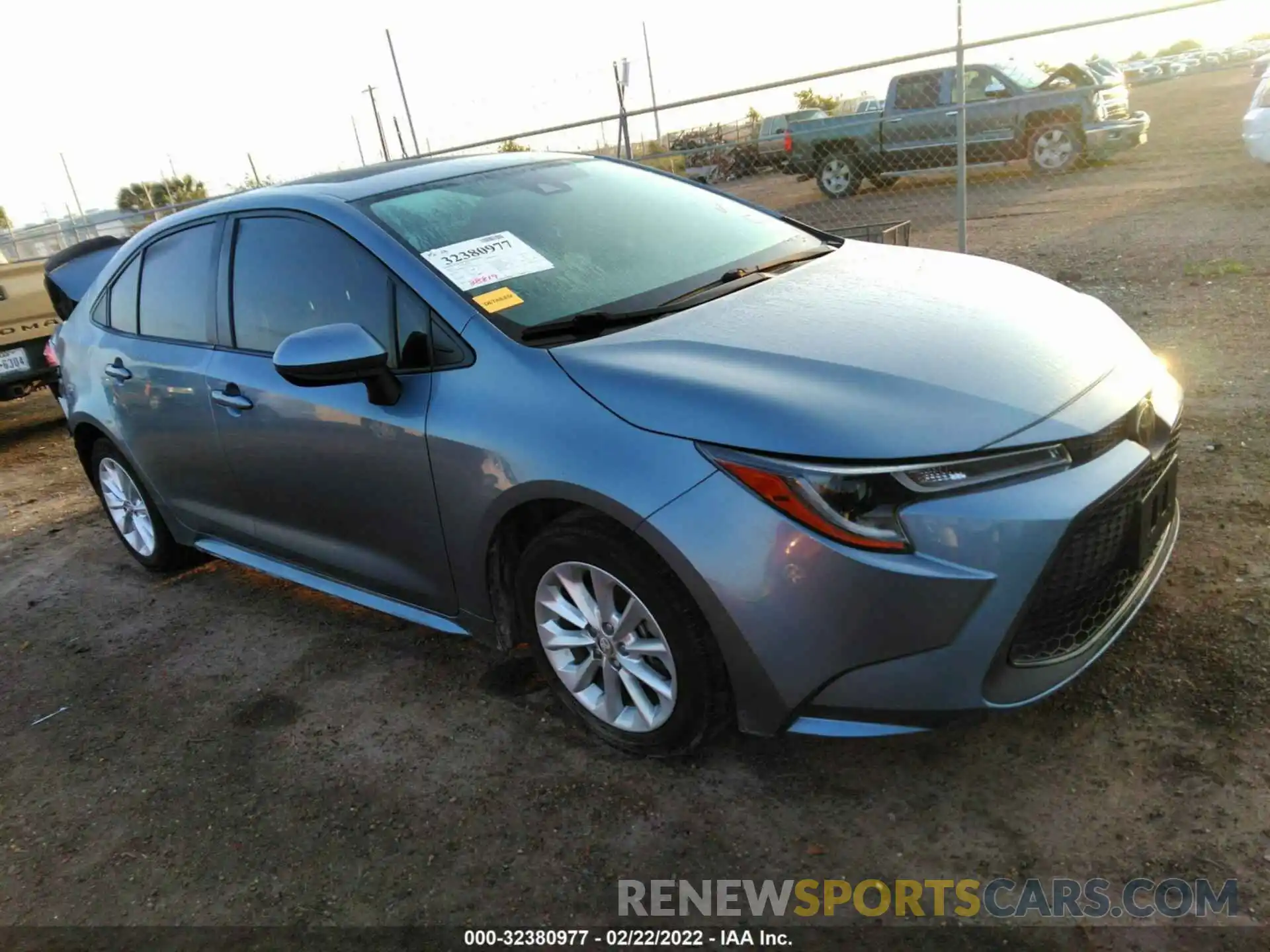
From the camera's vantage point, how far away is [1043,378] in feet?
7.78

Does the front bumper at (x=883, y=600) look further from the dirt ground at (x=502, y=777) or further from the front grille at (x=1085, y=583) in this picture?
the dirt ground at (x=502, y=777)

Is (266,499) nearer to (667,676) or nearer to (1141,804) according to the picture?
(667,676)

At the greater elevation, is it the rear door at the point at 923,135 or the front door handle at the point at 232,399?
the front door handle at the point at 232,399

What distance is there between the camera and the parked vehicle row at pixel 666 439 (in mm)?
2131

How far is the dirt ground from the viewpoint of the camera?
2273 millimetres

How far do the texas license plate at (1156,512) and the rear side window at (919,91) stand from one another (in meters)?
13.7

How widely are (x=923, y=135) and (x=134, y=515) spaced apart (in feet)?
40.8

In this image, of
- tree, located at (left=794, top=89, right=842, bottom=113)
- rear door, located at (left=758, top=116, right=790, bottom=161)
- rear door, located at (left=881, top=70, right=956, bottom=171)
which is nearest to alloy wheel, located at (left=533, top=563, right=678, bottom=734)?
rear door, located at (left=881, top=70, right=956, bottom=171)

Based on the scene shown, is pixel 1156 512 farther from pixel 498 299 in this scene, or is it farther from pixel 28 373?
pixel 28 373

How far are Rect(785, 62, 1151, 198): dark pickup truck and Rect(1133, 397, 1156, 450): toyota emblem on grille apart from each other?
36.4 ft

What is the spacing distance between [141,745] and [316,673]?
1.99 feet

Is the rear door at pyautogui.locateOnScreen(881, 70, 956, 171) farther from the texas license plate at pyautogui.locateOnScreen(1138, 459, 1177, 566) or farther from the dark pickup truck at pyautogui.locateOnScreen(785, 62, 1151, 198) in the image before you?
the texas license plate at pyautogui.locateOnScreen(1138, 459, 1177, 566)

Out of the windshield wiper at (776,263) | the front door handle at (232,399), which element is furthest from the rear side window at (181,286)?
the windshield wiper at (776,263)

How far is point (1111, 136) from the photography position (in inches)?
526
